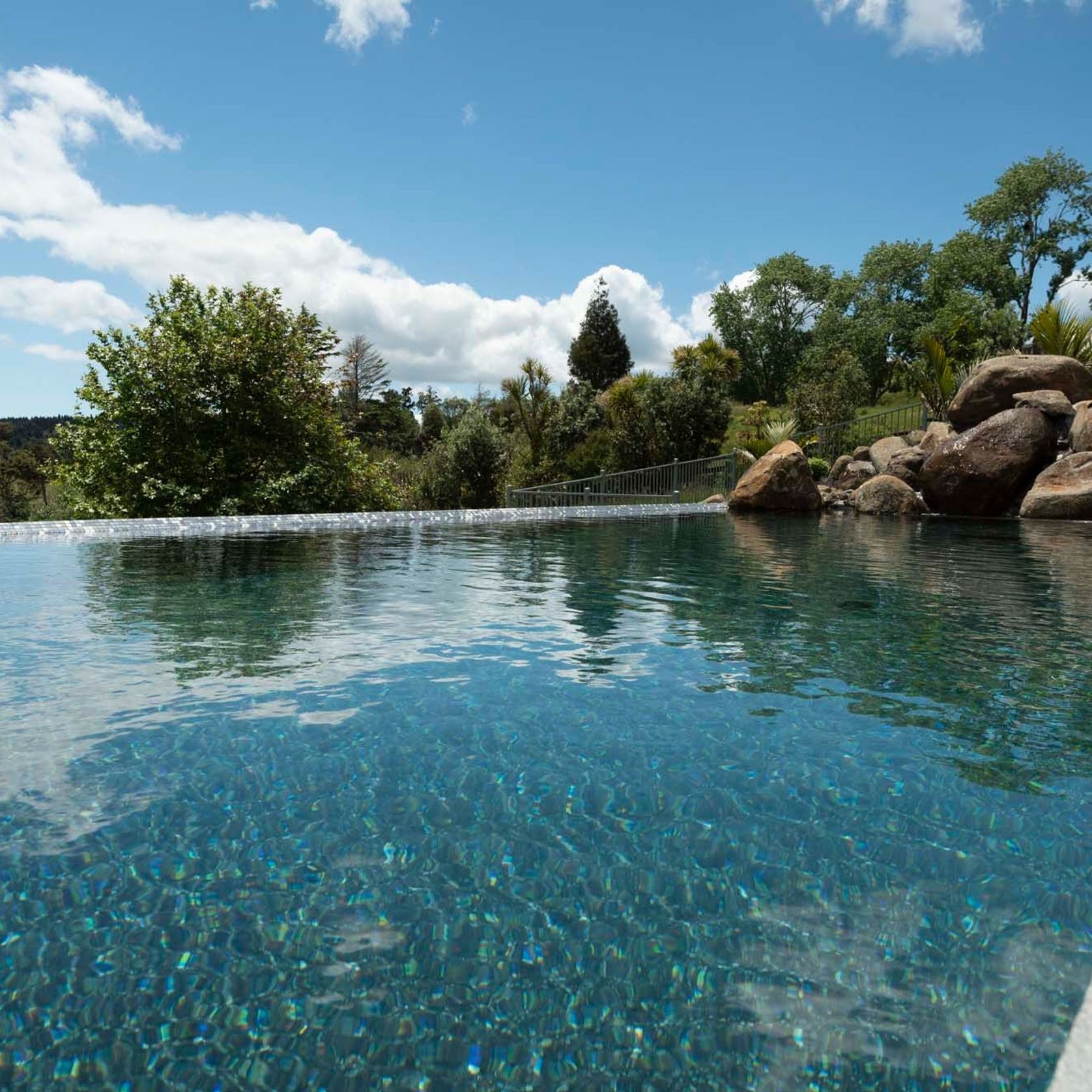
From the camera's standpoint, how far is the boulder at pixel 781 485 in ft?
71.6

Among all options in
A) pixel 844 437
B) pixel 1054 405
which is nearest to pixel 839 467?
pixel 844 437

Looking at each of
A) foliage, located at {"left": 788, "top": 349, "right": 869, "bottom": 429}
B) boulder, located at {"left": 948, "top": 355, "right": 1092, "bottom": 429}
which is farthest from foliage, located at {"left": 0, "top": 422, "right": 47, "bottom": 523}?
boulder, located at {"left": 948, "top": 355, "right": 1092, "bottom": 429}

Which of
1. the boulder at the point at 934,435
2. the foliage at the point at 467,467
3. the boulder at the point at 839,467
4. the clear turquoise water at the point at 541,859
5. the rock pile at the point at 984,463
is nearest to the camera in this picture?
the clear turquoise water at the point at 541,859

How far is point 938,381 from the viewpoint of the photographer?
25.8 meters

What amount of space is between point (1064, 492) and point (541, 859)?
18827 millimetres

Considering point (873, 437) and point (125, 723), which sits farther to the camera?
point (873, 437)

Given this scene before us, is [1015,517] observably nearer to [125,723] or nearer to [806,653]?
[806,653]

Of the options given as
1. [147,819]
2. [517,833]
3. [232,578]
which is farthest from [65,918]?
[232,578]

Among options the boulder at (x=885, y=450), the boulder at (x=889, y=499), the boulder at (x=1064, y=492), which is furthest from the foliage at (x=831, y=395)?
the boulder at (x=1064, y=492)

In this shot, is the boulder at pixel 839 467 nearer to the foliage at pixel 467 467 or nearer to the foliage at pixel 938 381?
the foliage at pixel 938 381

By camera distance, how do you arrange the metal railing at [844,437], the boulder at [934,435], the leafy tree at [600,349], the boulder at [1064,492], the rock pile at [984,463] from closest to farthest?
the boulder at [1064,492], the rock pile at [984,463], the boulder at [934,435], the metal railing at [844,437], the leafy tree at [600,349]

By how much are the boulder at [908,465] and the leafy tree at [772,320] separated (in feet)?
114

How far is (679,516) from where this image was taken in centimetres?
2188

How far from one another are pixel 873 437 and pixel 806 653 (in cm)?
2434
